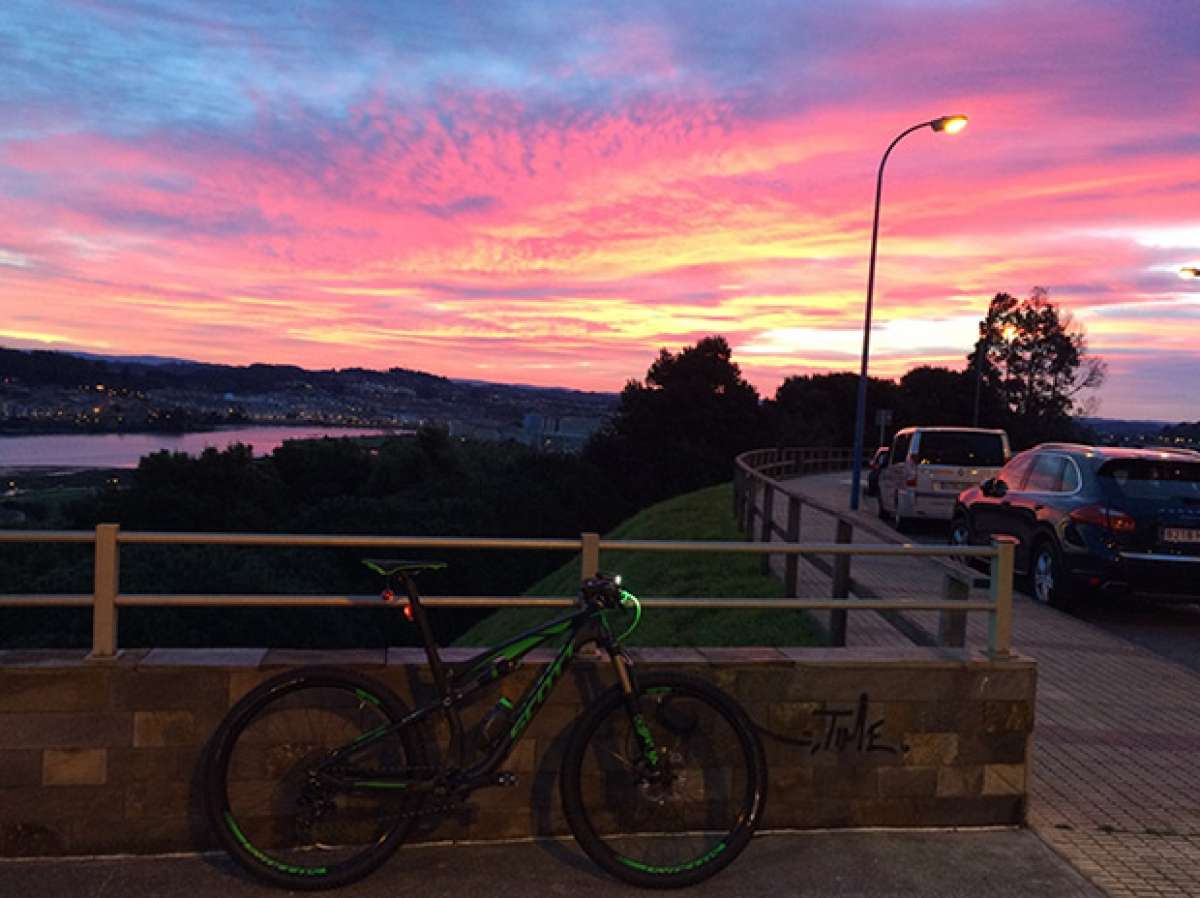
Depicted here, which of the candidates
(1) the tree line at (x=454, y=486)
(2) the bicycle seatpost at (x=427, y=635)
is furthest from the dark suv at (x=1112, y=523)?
(1) the tree line at (x=454, y=486)

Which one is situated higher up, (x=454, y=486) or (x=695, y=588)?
(x=695, y=588)

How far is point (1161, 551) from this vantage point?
9.66m

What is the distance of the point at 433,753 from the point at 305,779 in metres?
0.54

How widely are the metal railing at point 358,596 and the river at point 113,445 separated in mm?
64174

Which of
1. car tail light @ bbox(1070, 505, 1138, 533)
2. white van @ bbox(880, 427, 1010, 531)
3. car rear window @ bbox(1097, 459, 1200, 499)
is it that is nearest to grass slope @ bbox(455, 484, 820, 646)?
car tail light @ bbox(1070, 505, 1138, 533)

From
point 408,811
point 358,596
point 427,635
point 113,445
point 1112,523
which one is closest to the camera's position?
point 427,635

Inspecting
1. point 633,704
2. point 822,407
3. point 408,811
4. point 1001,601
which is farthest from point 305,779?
point 822,407

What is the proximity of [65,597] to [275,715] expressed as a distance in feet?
3.39

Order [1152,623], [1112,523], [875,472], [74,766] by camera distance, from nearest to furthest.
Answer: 1. [74,766]
2. [1112,523]
3. [1152,623]
4. [875,472]

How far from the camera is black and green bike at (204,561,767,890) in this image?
409cm

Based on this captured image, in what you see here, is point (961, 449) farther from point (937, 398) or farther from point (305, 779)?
point (937, 398)

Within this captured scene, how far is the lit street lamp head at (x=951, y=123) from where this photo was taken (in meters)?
20.7

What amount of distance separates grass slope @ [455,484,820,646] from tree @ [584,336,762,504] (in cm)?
4337

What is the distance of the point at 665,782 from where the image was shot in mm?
4273
